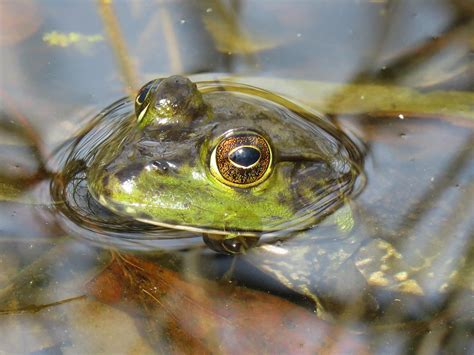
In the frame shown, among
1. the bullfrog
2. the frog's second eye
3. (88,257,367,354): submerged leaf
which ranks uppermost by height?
the frog's second eye

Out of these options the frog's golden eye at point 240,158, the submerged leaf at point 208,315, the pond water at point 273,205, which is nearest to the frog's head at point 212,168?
the frog's golden eye at point 240,158

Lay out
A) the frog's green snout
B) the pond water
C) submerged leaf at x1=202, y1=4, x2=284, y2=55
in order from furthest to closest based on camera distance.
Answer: submerged leaf at x1=202, y1=4, x2=284, y2=55 → the frog's green snout → the pond water

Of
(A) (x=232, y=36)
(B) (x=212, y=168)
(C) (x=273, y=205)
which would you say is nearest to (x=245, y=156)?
(B) (x=212, y=168)

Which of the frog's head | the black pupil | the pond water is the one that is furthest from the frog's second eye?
the black pupil

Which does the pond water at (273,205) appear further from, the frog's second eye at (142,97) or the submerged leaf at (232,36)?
the frog's second eye at (142,97)

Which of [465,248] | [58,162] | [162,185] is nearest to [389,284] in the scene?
[465,248]

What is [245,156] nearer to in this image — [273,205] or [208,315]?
[273,205]

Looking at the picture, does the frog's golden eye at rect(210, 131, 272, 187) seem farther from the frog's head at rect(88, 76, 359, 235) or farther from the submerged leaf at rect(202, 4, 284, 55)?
the submerged leaf at rect(202, 4, 284, 55)
